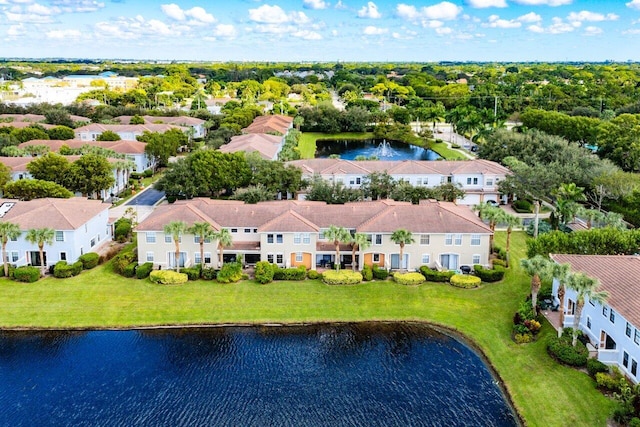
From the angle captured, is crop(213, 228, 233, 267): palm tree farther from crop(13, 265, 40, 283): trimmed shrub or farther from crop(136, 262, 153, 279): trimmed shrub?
crop(13, 265, 40, 283): trimmed shrub

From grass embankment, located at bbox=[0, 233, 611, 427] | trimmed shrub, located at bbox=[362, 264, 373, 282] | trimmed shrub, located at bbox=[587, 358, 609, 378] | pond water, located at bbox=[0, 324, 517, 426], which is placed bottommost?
pond water, located at bbox=[0, 324, 517, 426]

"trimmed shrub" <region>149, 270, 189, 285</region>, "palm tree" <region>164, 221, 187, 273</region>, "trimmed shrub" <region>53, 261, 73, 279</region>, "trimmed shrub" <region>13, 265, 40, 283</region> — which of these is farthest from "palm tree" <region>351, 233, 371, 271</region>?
"trimmed shrub" <region>13, 265, 40, 283</region>

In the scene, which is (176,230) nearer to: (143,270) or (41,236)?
(143,270)

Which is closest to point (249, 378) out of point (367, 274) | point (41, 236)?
point (367, 274)

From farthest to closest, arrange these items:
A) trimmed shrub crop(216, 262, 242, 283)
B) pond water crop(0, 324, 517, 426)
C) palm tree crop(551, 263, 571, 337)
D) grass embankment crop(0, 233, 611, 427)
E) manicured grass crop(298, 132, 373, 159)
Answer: manicured grass crop(298, 132, 373, 159)
trimmed shrub crop(216, 262, 242, 283)
grass embankment crop(0, 233, 611, 427)
palm tree crop(551, 263, 571, 337)
pond water crop(0, 324, 517, 426)

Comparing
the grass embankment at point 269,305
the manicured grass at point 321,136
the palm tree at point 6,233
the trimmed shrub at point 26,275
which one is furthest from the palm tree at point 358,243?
the manicured grass at point 321,136

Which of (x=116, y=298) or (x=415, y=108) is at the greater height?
(x=415, y=108)

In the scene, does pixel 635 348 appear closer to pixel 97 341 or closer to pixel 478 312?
pixel 478 312

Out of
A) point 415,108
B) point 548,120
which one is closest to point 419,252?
point 548,120
